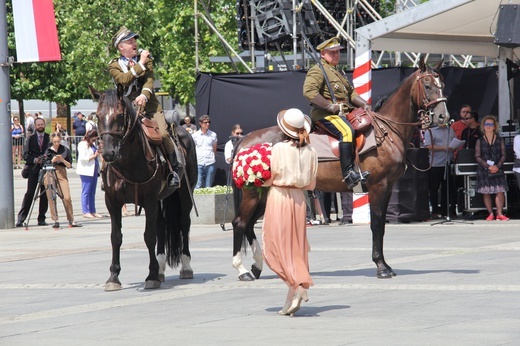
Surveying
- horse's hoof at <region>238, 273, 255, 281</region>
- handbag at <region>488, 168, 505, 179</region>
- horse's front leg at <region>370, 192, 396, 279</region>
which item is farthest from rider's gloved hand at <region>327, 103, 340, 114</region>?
handbag at <region>488, 168, 505, 179</region>

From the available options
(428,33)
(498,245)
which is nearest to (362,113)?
(498,245)

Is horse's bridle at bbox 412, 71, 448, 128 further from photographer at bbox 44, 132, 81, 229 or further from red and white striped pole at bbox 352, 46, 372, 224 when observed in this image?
photographer at bbox 44, 132, 81, 229

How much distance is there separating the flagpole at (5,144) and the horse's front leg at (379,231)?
10.2 metres

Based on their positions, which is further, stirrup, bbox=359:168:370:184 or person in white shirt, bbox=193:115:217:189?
person in white shirt, bbox=193:115:217:189

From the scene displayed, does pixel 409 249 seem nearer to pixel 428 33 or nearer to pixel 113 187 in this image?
pixel 113 187

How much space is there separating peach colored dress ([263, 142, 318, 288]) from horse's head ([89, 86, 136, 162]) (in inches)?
94.9

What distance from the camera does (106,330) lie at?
9828 mm

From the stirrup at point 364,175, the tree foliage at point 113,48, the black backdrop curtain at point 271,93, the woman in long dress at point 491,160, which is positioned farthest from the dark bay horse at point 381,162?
the tree foliage at point 113,48

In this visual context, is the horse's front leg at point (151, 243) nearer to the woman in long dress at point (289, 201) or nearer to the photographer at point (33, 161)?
the woman in long dress at point (289, 201)

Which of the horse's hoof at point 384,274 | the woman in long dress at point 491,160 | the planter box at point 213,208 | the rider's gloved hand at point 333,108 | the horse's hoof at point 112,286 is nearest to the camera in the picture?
the horse's hoof at point 112,286

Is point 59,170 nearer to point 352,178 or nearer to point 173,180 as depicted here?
point 173,180

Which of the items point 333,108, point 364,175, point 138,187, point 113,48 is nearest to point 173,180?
point 138,187

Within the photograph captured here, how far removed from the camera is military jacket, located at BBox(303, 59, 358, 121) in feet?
44.7

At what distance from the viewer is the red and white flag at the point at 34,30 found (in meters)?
22.1
